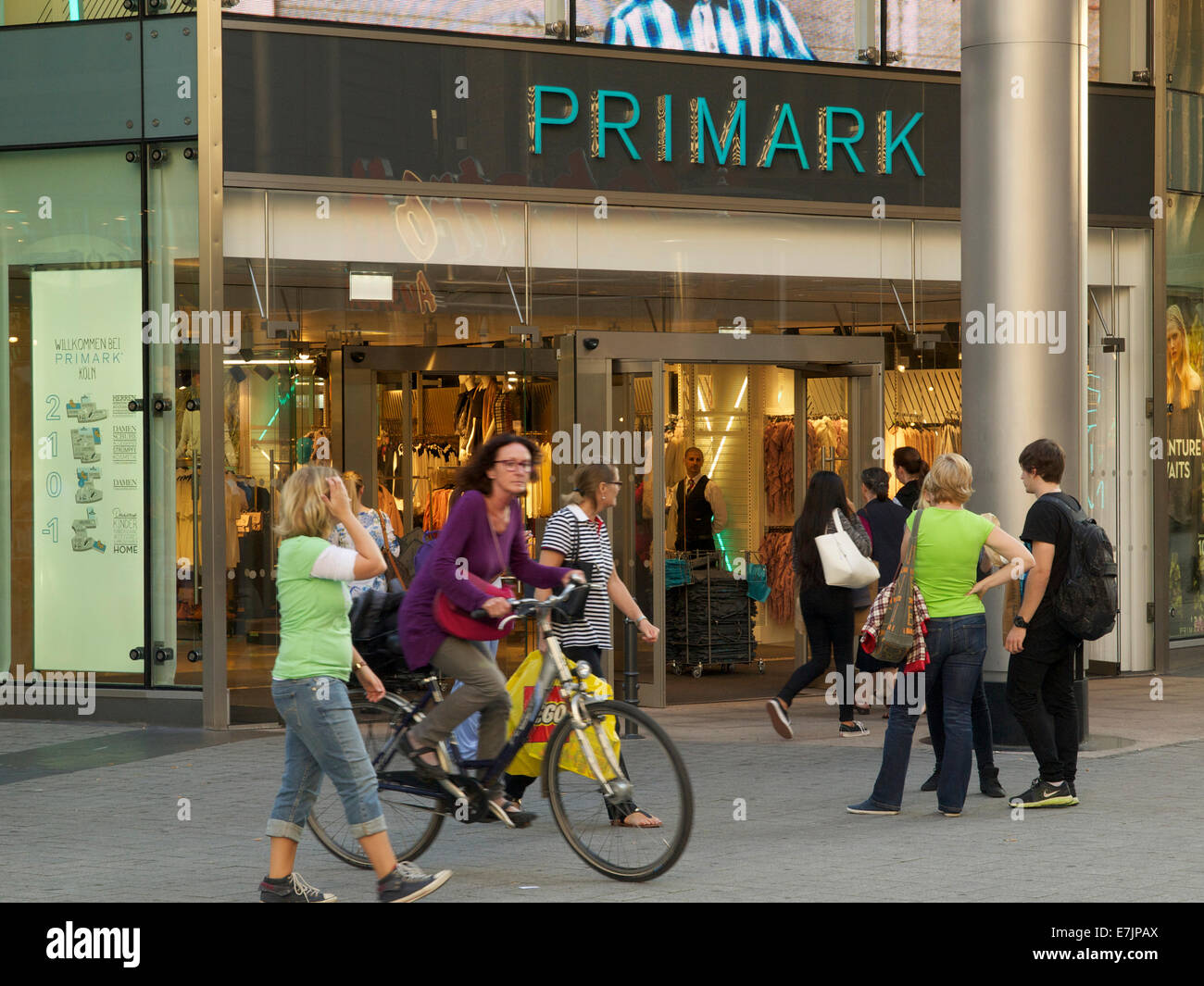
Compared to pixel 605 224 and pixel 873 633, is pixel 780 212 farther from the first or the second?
pixel 873 633

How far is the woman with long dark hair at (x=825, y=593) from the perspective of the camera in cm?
1062

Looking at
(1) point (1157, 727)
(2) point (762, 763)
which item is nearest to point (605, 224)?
(2) point (762, 763)

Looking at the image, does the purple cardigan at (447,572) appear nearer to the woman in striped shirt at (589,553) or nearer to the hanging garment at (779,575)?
the woman in striped shirt at (589,553)

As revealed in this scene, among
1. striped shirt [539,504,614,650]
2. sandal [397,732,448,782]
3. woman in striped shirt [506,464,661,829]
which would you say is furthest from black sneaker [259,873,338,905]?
striped shirt [539,504,614,650]

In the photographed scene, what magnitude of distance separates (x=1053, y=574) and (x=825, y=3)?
665 cm

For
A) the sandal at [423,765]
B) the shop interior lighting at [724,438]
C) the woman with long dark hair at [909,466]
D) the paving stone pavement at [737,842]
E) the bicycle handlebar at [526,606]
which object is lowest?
the paving stone pavement at [737,842]

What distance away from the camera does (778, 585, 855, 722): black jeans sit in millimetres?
10617

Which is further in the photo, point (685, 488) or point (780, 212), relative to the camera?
point (685, 488)

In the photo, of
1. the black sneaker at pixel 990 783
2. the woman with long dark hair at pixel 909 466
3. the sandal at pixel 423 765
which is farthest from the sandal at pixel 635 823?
the woman with long dark hair at pixel 909 466

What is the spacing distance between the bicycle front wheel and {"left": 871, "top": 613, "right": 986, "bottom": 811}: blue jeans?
1899 mm

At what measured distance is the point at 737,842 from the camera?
7133mm

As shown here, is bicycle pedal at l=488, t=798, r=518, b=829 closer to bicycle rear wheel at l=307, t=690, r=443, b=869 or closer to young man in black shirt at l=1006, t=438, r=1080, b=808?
bicycle rear wheel at l=307, t=690, r=443, b=869

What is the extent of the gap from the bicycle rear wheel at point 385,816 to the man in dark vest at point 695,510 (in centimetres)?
700

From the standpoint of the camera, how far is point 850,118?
12.8 m
